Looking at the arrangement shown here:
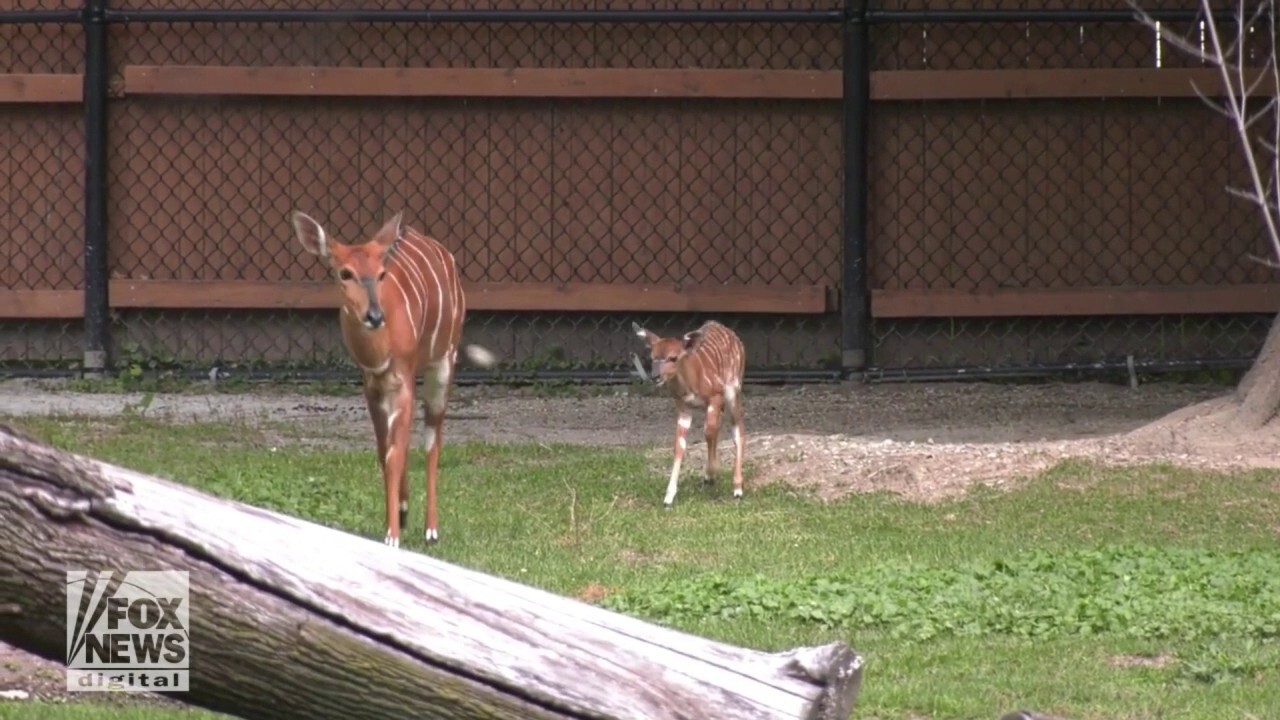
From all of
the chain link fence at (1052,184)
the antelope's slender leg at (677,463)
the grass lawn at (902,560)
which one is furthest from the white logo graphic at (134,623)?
the chain link fence at (1052,184)

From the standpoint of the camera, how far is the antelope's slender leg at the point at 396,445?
7.32 metres

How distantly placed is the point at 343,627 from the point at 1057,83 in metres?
9.40

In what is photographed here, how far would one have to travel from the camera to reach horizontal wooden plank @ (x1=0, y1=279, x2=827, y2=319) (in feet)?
39.2

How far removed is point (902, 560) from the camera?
7234 millimetres

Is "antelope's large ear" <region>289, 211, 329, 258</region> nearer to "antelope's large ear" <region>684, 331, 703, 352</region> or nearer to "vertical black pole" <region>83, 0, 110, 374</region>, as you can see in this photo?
"antelope's large ear" <region>684, 331, 703, 352</region>

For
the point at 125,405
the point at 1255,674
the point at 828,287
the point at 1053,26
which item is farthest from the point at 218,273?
the point at 1255,674

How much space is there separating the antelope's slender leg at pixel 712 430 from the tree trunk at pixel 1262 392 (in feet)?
8.37

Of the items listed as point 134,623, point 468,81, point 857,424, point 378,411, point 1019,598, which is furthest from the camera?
point 468,81

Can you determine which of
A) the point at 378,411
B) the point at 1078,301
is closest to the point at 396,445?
the point at 378,411

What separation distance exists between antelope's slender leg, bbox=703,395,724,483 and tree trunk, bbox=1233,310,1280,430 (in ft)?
8.37

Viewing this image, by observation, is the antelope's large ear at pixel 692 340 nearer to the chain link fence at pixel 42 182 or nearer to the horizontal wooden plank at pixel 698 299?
the horizontal wooden plank at pixel 698 299

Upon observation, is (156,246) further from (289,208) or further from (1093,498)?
(1093,498)

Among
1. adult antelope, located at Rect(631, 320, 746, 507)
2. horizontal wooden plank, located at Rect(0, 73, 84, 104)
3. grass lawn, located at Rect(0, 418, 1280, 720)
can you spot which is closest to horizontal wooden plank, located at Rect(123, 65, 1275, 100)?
horizontal wooden plank, located at Rect(0, 73, 84, 104)

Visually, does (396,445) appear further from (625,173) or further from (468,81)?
(625,173)
